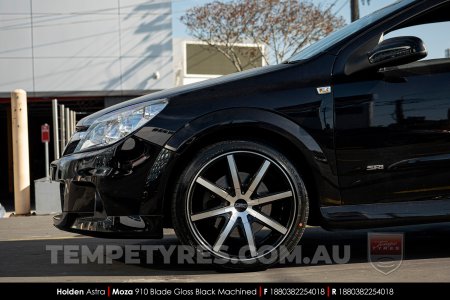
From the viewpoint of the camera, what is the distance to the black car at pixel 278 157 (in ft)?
12.2

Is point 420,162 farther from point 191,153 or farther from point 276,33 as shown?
point 276,33

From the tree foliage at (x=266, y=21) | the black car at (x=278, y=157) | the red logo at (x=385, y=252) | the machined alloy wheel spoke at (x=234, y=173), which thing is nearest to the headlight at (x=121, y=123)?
the black car at (x=278, y=157)

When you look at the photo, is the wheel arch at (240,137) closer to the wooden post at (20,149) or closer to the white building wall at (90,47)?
the wooden post at (20,149)

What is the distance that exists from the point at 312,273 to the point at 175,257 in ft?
3.74

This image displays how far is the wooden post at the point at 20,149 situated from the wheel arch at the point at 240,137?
27.5ft

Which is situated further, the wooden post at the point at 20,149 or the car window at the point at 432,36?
the wooden post at the point at 20,149

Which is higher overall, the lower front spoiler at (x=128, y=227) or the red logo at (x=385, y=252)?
the lower front spoiler at (x=128, y=227)

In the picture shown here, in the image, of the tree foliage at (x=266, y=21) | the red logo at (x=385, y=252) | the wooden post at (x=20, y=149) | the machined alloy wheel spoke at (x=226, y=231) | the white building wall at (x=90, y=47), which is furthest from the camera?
the tree foliage at (x=266, y=21)

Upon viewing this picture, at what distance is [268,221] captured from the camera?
373 cm

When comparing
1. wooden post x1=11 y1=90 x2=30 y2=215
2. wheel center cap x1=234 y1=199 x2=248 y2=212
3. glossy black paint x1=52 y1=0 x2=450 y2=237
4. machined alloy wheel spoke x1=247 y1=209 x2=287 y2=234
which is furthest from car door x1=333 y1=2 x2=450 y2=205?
wooden post x1=11 y1=90 x2=30 y2=215

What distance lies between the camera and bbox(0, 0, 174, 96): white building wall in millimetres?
18062

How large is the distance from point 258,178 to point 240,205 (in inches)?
7.6
